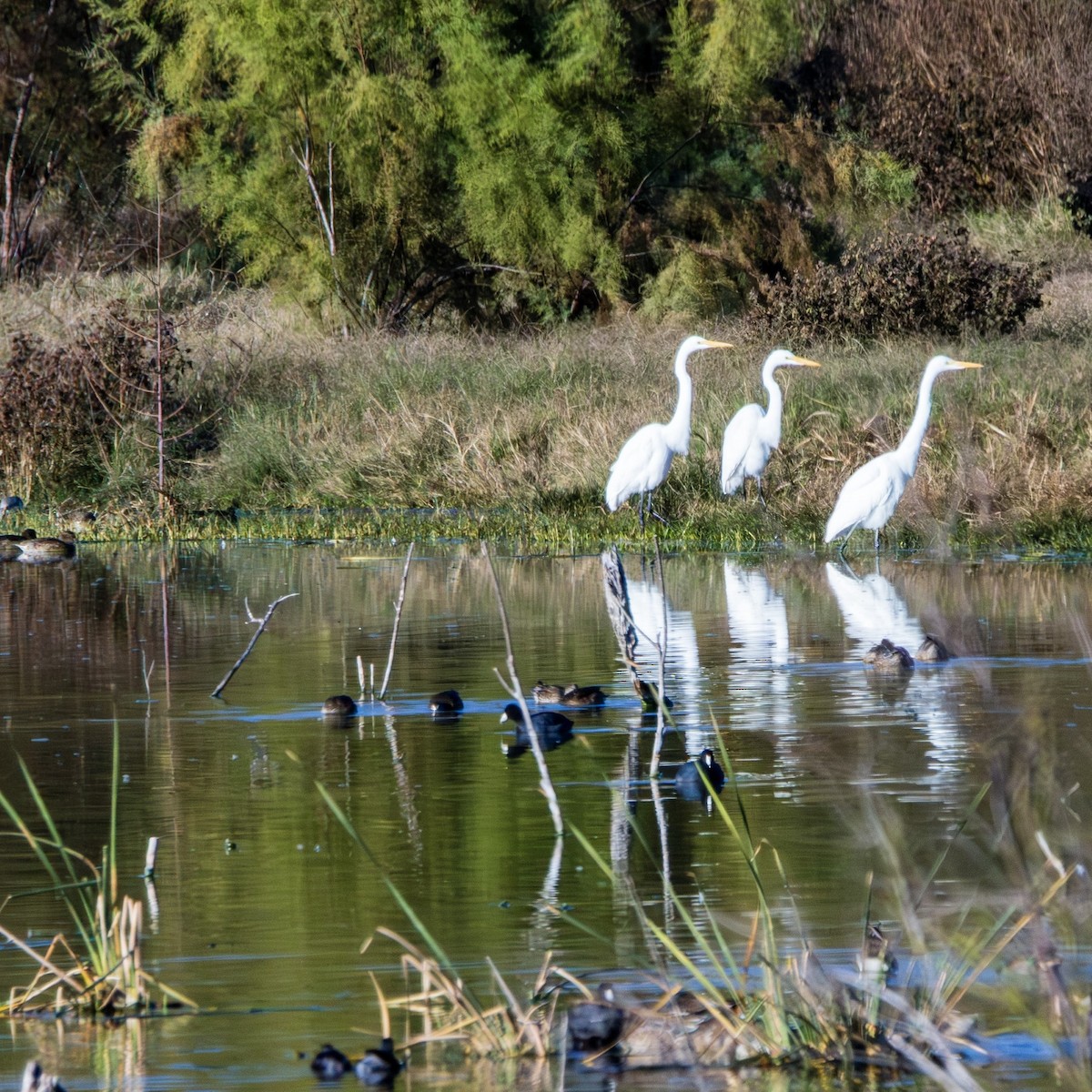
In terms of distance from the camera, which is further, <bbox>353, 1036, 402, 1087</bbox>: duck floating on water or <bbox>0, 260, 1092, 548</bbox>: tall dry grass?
<bbox>0, 260, 1092, 548</bbox>: tall dry grass

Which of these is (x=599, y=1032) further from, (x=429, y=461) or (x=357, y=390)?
(x=357, y=390)

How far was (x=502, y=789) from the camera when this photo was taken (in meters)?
7.30

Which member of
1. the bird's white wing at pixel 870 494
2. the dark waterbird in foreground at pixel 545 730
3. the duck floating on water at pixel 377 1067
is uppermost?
the bird's white wing at pixel 870 494

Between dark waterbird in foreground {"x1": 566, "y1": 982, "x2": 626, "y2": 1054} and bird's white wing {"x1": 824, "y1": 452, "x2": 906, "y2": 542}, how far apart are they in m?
10.8

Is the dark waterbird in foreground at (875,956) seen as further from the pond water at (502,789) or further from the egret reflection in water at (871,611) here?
the egret reflection in water at (871,611)

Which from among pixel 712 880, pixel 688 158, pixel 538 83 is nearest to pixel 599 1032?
pixel 712 880

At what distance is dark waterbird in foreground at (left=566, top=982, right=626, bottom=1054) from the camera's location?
14.2ft

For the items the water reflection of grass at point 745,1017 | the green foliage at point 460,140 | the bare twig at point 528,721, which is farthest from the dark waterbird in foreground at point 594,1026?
the green foliage at point 460,140

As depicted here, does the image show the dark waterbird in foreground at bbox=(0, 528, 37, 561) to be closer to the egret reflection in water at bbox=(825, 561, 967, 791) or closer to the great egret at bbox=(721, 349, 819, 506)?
the great egret at bbox=(721, 349, 819, 506)

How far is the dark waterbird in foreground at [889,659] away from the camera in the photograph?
32.2ft

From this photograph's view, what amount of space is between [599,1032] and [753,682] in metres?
5.32

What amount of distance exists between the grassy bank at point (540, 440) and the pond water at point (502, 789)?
2.77 meters

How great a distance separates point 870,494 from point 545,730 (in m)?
7.22

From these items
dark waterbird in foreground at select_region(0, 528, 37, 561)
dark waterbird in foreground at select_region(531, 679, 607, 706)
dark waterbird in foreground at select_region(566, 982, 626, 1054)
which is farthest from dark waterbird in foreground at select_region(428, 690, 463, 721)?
dark waterbird in foreground at select_region(0, 528, 37, 561)
